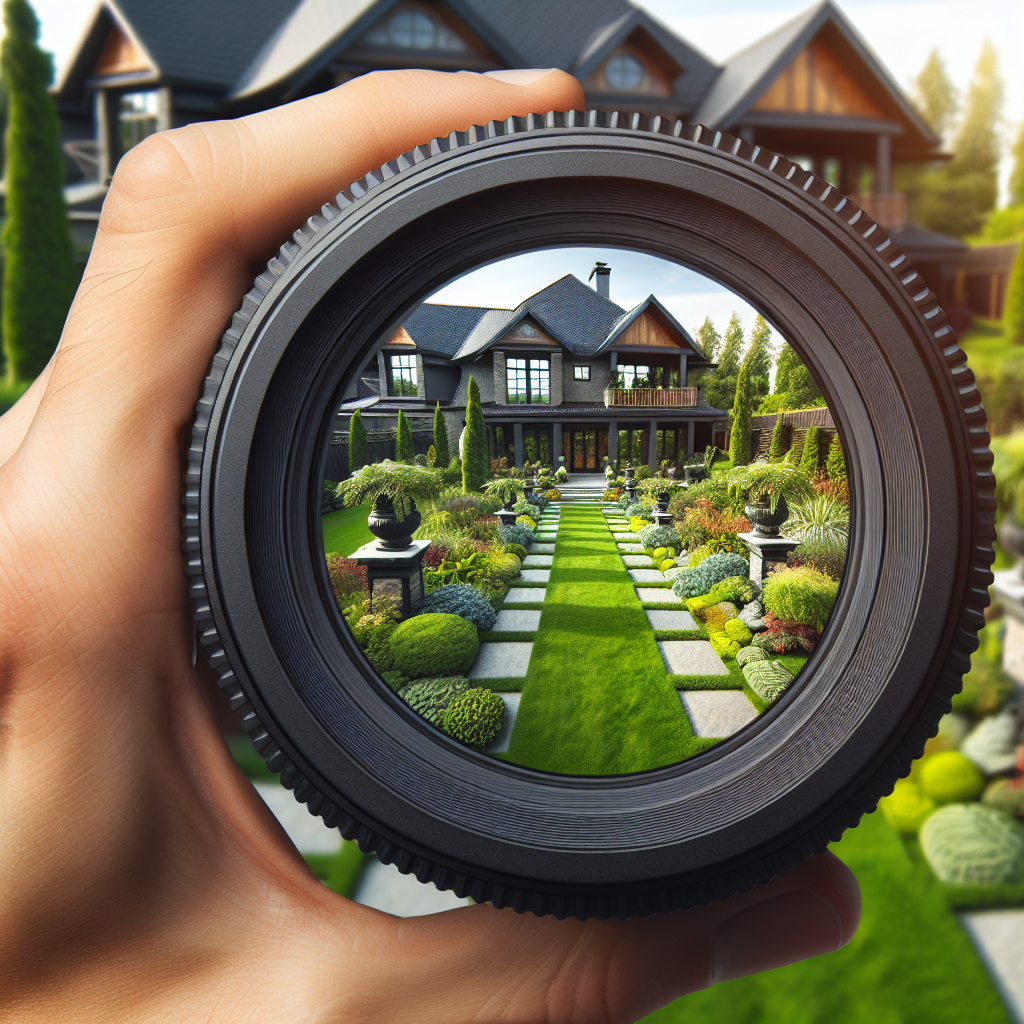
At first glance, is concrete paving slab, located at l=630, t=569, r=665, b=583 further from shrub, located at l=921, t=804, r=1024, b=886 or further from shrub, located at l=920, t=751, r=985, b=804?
shrub, located at l=920, t=751, r=985, b=804

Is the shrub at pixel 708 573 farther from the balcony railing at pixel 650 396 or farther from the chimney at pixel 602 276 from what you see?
the chimney at pixel 602 276

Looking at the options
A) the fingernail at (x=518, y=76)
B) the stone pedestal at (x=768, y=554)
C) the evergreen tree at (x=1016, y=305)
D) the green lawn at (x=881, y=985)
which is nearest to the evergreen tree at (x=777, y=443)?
the stone pedestal at (x=768, y=554)

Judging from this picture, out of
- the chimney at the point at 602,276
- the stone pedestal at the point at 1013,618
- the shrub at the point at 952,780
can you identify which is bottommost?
the shrub at the point at 952,780

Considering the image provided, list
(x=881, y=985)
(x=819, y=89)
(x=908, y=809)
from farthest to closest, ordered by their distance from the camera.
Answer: (x=819, y=89) → (x=908, y=809) → (x=881, y=985)

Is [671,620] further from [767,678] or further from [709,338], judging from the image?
[709,338]

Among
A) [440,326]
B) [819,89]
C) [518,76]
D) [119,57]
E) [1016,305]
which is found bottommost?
[440,326]

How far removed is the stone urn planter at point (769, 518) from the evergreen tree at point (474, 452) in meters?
0.46

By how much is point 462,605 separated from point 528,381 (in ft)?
1.40

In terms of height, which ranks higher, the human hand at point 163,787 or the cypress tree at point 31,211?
the cypress tree at point 31,211

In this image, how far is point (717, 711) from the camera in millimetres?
943

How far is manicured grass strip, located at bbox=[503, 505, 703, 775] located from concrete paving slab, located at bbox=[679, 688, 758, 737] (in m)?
0.02

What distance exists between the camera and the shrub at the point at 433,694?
36.4 inches

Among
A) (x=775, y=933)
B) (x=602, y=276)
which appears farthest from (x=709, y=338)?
(x=775, y=933)

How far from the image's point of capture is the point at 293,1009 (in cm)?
91
